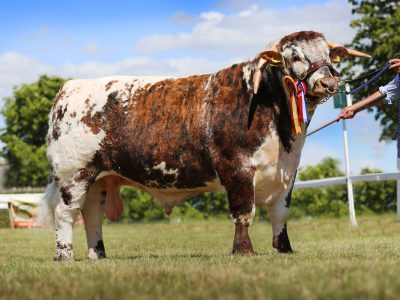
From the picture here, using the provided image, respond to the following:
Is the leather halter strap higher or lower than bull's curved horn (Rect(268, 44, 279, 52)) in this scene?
lower

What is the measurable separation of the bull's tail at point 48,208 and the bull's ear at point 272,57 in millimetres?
3271

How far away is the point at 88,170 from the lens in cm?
979

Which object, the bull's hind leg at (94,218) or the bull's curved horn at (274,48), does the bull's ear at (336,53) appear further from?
the bull's hind leg at (94,218)

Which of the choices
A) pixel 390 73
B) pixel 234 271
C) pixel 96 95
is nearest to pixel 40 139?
pixel 390 73

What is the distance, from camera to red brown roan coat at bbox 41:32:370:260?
8.79 meters

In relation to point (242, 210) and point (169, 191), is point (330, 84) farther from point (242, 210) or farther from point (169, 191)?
point (169, 191)

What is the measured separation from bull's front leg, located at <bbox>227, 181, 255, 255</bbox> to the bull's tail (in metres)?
2.66

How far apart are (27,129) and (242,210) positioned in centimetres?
5075

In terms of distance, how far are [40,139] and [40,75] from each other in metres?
5.15

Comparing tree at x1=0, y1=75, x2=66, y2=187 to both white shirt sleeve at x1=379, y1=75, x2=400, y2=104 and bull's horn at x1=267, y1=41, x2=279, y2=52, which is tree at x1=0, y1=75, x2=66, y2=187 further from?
bull's horn at x1=267, y1=41, x2=279, y2=52

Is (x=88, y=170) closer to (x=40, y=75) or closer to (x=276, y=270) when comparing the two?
(x=276, y=270)

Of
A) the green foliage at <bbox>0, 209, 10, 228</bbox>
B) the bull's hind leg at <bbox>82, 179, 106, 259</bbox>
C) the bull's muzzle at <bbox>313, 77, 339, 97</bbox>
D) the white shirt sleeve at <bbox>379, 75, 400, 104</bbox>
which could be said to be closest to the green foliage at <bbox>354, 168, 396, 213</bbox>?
the green foliage at <bbox>0, 209, 10, 228</bbox>

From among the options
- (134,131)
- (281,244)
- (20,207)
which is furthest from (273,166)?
(20,207)

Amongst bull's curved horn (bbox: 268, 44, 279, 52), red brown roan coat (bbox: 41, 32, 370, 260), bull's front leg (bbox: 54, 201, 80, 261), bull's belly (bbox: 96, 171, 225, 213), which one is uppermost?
bull's curved horn (bbox: 268, 44, 279, 52)
